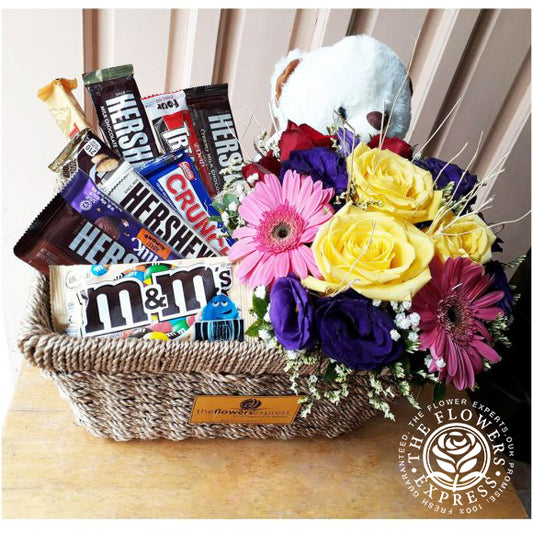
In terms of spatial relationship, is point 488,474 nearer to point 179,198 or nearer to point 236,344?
point 236,344

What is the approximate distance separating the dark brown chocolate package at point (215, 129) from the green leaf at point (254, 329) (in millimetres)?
321

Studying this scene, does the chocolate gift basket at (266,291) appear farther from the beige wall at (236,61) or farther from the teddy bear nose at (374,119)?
the beige wall at (236,61)

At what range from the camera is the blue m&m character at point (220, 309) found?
2.23ft

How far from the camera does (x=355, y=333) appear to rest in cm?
60

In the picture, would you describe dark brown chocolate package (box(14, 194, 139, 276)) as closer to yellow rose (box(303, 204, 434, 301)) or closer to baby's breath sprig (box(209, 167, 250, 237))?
baby's breath sprig (box(209, 167, 250, 237))

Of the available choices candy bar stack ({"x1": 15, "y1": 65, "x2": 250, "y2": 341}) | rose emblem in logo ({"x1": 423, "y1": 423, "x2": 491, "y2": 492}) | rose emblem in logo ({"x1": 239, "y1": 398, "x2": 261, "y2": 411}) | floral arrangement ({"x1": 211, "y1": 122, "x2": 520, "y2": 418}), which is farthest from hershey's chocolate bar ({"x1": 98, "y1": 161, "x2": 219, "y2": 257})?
rose emblem in logo ({"x1": 423, "y1": 423, "x2": 491, "y2": 492})

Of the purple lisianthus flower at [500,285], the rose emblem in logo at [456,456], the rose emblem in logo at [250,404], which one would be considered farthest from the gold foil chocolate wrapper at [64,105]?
the rose emblem in logo at [456,456]

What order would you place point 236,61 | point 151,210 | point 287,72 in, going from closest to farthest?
point 151,210, point 287,72, point 236,61

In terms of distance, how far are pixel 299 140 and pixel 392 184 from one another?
142 mm

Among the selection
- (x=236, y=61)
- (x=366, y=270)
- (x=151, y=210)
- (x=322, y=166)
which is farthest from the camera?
(x=236, y=61)

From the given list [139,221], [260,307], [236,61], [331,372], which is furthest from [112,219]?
[236,61]

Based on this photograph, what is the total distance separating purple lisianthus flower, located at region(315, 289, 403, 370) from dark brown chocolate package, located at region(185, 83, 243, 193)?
37 cm

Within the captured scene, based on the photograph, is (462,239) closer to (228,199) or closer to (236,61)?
(228,199)

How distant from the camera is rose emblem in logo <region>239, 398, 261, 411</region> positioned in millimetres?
708
